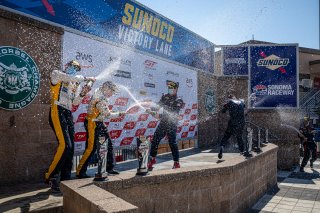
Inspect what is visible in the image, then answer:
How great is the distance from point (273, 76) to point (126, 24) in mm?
8179

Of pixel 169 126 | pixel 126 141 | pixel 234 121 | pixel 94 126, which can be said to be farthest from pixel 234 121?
pixel 94 126

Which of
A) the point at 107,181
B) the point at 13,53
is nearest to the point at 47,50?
the point at 13,53

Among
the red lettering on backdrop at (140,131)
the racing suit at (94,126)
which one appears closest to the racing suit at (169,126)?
the racing suit at (94,126)

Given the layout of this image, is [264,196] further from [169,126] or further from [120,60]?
[120,60]

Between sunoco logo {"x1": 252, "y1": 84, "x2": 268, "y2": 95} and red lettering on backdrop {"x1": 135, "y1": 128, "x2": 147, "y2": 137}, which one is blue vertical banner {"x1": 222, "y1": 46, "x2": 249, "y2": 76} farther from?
red lettering on backdrop {"x1": 135, "y1": 128, "x2": 147, "y2": 137}

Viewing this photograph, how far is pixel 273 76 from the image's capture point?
44.3 ft

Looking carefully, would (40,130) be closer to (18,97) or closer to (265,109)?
(18,97)

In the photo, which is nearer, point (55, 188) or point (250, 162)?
point (55, 188)

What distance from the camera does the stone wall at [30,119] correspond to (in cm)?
502

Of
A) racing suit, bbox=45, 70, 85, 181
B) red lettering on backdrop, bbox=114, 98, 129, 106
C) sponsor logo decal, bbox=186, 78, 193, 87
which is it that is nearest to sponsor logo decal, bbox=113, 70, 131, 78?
red lettering on backdrop, bbox=114, 98, 129, 106

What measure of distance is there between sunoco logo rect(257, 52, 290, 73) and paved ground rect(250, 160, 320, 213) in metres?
4.73

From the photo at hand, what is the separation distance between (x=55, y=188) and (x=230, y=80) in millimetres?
10194

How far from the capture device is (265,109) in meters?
13.1

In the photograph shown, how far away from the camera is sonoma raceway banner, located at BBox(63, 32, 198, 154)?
6.40 m
